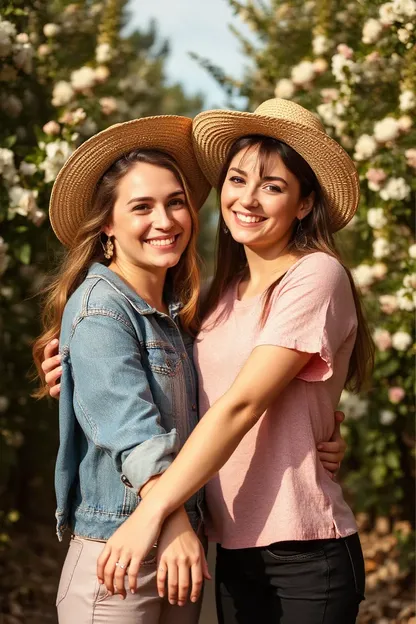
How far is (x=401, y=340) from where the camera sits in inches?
172

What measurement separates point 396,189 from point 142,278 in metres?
2.06

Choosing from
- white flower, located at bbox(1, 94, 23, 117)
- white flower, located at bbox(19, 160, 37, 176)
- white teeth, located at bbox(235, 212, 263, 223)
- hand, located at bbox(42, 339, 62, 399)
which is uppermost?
white flower, located at bbox(1, 94, 23, 117)

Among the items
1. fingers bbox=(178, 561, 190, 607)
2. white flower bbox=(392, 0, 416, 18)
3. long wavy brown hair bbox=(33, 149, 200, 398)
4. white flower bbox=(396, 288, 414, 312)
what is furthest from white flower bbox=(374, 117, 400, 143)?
fingers bbox=(178, 561, 190, 607)

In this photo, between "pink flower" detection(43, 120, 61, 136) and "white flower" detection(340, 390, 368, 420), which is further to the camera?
"white flower" detection(340, 390, 368, 420)

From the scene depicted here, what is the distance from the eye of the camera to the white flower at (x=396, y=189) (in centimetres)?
423

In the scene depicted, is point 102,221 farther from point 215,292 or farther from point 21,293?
point 21,293

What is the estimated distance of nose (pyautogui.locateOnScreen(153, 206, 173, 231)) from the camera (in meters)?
2.41

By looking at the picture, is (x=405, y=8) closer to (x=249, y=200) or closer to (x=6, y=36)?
(x=6, y=36)

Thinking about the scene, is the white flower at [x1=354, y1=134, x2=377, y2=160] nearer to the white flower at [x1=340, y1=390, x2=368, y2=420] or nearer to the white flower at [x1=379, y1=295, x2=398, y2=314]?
the white flower at [x1=379, y1=295, x2=398, y2=314]

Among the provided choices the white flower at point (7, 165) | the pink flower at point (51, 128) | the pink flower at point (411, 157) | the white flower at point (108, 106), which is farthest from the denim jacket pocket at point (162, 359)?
the white flower at point (108, 106)

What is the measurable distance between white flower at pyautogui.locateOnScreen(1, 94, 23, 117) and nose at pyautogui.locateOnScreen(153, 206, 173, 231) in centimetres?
203

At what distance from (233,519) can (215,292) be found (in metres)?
0.69

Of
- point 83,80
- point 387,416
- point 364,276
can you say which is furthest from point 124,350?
point 387,416

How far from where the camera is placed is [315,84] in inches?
194
